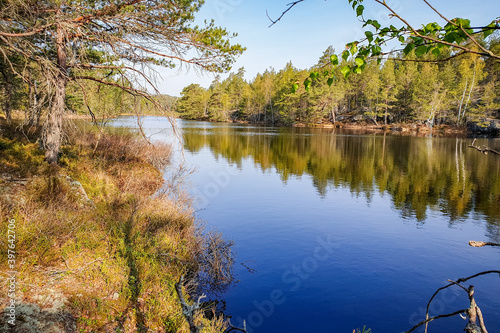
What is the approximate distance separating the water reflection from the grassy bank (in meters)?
11.6

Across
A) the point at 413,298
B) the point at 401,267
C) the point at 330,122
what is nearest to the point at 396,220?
the point at 401,267

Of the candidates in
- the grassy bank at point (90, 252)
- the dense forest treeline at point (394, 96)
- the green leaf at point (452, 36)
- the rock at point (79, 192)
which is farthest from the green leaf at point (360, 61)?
the dense forest treeline at point (394, 96)

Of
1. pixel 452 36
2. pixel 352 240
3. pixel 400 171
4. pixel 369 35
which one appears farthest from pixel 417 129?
pixel 369 35

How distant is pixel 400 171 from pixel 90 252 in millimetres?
24447

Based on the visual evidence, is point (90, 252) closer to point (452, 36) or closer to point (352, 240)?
point (452, 36)

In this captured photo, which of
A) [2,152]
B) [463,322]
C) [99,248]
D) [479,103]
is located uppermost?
[479,103]

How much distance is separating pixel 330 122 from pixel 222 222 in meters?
77.4

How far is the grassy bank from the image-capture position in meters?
5.12

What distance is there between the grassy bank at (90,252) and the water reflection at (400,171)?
1155 cm

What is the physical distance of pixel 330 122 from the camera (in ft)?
281

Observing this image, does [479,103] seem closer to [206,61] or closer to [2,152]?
[206,61]

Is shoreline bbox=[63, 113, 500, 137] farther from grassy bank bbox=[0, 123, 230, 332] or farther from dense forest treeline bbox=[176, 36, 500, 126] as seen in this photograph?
grassy bank bbox=[0, 123, 230, 332]

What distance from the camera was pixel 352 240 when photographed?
12.2 meters

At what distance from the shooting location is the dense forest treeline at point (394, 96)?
202 ft
